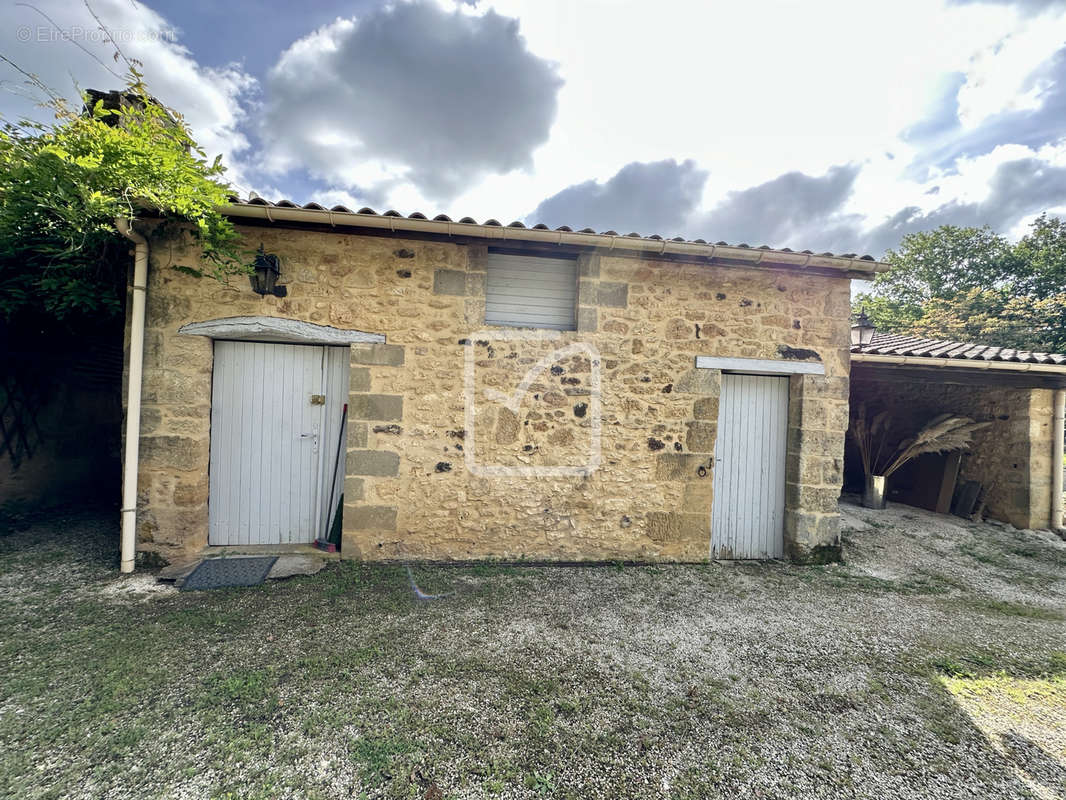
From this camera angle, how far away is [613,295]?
4098 mm

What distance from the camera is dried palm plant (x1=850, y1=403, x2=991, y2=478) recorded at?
6.28 meters

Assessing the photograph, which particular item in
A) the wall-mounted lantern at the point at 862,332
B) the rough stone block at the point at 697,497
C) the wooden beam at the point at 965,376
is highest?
the wall-mounted lantern at the point at 862,332

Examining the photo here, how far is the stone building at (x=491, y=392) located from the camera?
3641 mm

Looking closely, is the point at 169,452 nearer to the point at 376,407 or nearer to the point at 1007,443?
the point at 376,407

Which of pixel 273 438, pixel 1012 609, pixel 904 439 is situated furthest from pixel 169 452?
pixel 904 439

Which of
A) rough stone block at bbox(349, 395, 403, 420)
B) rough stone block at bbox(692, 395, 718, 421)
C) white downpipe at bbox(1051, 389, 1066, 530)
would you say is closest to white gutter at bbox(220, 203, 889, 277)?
rough stone block at bbox(692, 395, 718, 421)

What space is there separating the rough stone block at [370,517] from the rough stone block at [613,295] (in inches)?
114

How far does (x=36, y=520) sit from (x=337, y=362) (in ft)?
13.4

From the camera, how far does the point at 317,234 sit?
373 cm

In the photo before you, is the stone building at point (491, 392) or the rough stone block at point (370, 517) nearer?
the stone building at point (491, 392)

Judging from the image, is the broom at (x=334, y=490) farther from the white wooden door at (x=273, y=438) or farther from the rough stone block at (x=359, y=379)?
the rough stone block at (x=359, y=379)

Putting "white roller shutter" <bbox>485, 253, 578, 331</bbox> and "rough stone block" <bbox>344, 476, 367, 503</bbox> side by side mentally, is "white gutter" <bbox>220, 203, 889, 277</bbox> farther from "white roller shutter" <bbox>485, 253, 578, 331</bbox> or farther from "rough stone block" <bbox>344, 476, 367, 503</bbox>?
"rough stone block" <bbox>344, 476, 367, 503</bbox>

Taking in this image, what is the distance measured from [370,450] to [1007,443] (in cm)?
877

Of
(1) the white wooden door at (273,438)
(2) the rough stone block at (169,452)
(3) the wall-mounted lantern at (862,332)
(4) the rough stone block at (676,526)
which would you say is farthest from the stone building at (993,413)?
(2) the rough stone block at (169,452)
